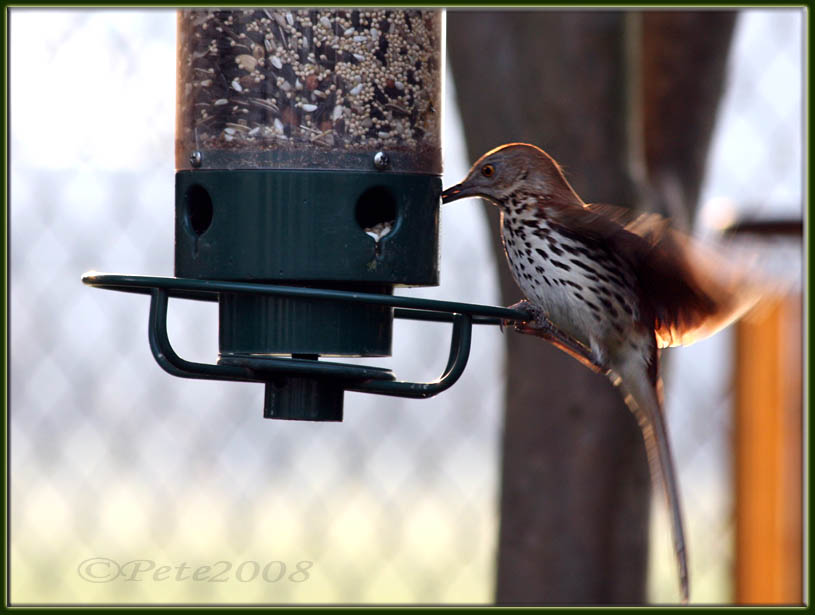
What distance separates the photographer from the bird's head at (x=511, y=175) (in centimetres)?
406

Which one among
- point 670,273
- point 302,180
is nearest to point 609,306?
point 670,273

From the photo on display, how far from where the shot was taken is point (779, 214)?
232 inches

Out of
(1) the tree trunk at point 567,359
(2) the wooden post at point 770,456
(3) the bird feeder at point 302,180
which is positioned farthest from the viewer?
(2) the wooden post at point 770,456

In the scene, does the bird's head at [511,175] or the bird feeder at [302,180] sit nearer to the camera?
the bird feeder at [302,180]

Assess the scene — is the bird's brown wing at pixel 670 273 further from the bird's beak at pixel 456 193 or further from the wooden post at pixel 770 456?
the wooden post at pixel 770 456

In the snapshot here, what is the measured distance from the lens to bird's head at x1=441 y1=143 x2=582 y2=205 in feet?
13.3

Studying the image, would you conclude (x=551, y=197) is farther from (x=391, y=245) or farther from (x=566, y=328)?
(x=391, y=245)

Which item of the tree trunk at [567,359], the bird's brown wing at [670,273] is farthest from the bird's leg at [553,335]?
the tree trunk at [567,359]

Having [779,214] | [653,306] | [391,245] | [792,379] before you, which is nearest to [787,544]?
[792,379]

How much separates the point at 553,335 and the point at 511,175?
2.29 ft

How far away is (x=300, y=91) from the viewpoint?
11.0ft

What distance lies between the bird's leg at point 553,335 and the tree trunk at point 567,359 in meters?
0.92

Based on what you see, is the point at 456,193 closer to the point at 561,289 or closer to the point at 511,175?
the point at 511,175

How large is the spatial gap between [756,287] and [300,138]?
133cm
